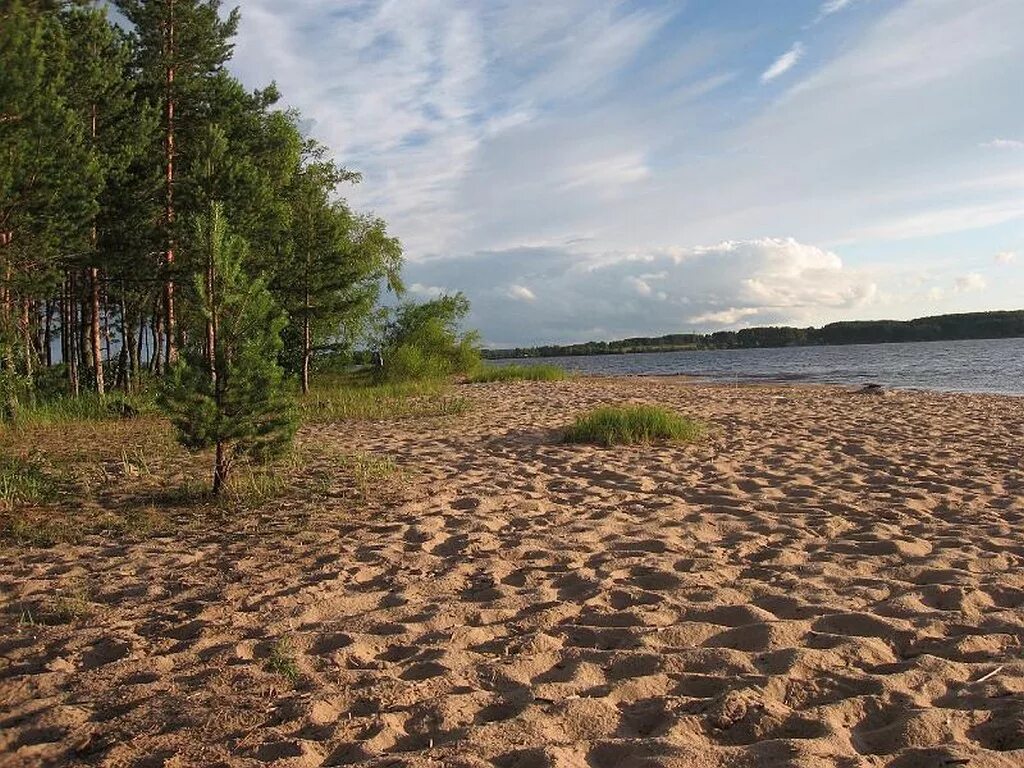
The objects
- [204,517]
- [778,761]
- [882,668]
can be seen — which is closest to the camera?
[778,761]

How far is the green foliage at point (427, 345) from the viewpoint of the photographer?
28.4 meters

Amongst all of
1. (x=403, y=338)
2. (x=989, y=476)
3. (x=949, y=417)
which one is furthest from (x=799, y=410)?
(x=403, y=338)

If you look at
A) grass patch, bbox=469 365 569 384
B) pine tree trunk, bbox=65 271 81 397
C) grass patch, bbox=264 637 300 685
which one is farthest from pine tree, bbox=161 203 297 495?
grass patch, bbox=469 365 569 384

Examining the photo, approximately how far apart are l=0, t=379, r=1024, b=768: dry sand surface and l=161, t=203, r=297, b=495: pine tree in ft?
3.94

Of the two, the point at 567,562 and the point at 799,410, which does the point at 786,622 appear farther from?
the point at 799,410

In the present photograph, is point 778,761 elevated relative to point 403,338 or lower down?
lower down

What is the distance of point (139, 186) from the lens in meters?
16.3

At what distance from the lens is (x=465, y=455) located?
390 inches

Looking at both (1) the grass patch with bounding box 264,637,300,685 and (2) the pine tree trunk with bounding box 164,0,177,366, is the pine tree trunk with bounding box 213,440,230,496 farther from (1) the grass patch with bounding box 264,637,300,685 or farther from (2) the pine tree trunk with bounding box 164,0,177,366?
(2) the pine tree trunk with bounding box 164,0,177,366

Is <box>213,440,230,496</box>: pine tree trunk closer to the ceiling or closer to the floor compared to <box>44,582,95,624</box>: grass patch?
closer to the ceiling

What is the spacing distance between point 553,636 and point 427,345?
95.9ft

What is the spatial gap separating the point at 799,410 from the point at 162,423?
13361mm

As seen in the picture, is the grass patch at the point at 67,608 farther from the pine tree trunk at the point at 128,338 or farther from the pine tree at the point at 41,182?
the pine tree trunk at the point at 128,338

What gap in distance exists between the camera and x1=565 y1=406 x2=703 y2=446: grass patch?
1079cm
